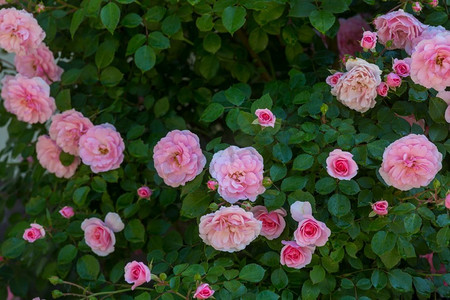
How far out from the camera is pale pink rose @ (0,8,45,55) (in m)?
1.37

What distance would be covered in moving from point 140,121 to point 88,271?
37cm

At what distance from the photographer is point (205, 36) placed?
1495 mm

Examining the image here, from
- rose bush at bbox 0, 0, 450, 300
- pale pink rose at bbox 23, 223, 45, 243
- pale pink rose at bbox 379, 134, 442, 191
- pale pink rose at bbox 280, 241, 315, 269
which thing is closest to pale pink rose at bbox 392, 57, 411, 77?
rose bush at bbox 0, 0, 450, 300

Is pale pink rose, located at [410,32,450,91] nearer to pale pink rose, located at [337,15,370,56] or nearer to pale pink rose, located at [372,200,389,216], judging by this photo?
pale pink rose, located at [372,200,389,216]

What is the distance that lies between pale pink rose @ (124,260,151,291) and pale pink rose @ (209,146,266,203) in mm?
176

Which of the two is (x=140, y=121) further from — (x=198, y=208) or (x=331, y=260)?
(x=331, y=260)

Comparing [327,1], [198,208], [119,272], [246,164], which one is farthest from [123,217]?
[327,1]

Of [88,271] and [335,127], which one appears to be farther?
[88,271]

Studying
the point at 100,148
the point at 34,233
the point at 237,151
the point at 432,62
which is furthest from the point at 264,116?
the point at 34,233

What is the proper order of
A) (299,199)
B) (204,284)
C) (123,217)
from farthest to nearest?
(123,217) → (299,199) → (204,284)

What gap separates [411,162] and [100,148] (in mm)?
627

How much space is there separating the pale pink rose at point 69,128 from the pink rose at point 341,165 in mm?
551

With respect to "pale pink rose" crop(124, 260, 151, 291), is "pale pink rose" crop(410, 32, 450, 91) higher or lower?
higher

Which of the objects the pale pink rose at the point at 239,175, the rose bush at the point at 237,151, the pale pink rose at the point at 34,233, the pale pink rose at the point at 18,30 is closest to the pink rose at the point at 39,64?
the rose bush at the point at 237,151
